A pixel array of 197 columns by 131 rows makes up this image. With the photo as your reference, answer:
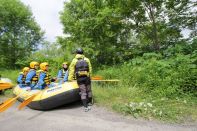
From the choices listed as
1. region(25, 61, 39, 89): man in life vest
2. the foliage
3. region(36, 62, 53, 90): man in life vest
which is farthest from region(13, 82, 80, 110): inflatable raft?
the foliage

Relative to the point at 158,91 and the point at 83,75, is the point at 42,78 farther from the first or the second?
the point at 158,91

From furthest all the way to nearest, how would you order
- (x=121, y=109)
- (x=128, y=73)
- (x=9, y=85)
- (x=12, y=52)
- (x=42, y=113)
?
1. (x=12, y=52)
2. (x=9, y=85)
3. (x=128, y=73)
4. (x=42, y=113)
5. (x=121, y=109)

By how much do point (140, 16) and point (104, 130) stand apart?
27.3 ft

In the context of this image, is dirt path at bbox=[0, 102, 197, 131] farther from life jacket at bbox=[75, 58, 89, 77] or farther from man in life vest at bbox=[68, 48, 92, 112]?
life jacket at bbox=[75, 58, 89, 77]

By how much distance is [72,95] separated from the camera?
8516 mm

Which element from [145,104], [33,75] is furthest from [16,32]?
[145,104]

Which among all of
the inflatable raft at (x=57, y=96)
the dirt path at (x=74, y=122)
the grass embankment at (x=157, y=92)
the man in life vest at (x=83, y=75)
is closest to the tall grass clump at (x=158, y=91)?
the grass embankment at (x=157, y=92)

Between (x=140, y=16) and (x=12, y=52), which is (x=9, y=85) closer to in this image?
(x=140, y=16)

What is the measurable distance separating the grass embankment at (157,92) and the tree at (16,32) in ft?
66.9

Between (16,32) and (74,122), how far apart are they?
82.3 ft

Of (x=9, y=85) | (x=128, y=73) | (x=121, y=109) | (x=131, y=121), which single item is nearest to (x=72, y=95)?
(x=121, y=109)

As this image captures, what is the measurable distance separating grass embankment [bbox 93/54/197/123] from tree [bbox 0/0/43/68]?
66.9 ft

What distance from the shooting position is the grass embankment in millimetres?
7211

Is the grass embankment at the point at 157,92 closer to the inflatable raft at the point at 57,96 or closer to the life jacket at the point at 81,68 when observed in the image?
the inflatable raft at the point at 57,96
